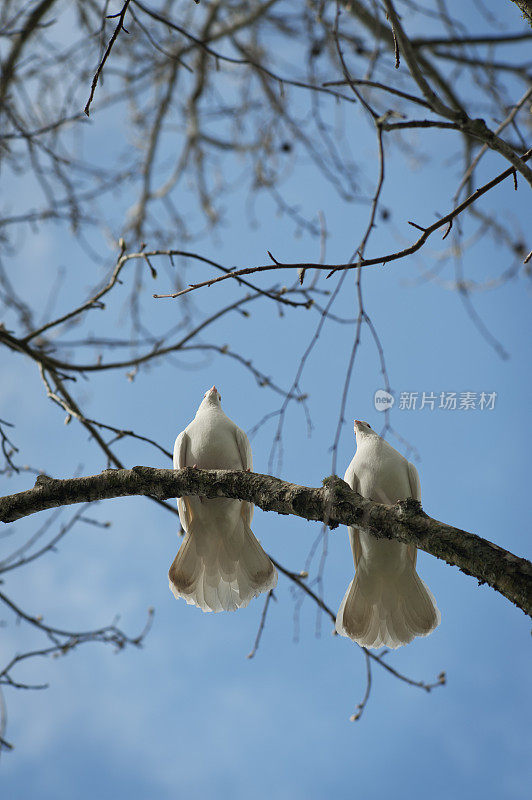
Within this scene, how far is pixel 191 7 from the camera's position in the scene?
4.54 m

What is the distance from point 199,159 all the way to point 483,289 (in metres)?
2.46

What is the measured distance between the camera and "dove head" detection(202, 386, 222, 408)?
2.76 m

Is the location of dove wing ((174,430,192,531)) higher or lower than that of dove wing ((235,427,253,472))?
lower

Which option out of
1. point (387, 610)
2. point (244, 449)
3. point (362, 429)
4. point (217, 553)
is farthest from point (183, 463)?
point (387, 610)

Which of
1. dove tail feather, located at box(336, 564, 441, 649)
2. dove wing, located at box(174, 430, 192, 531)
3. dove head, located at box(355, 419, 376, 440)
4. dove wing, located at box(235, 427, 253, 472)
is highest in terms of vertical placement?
dove head, located at box(355, 419, 376, 440)

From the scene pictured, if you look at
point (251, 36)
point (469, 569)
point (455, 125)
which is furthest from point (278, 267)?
point (251, 36)

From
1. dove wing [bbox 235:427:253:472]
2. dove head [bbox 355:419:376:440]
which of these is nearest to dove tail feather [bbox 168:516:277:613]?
dove wing [bbox 235:427:253:472]

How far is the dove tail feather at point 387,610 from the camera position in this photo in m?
2.21

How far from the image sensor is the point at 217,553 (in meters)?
2.37

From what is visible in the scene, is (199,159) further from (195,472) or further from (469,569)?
(469,569)

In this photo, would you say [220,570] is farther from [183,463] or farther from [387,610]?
[387,610]

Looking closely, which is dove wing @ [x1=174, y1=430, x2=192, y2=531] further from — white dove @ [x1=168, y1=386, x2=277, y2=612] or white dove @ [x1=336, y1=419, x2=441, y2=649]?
white dove @ [x1=336, y1=419, x2=441, y2=649]

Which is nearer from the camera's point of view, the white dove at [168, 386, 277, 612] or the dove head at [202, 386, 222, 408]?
the white dove at [168, 386, 277, 612]

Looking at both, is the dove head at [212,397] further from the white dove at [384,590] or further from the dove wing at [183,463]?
the white dove at [384,590]
